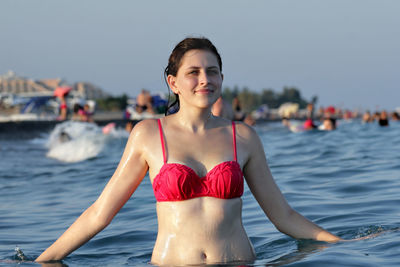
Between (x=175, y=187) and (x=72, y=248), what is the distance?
0.91m

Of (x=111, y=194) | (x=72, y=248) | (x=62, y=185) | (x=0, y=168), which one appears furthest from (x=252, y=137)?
(x=0, y=168)

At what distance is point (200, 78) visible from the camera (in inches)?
144

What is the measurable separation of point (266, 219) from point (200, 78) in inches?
126

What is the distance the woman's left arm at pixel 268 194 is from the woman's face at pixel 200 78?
1.15 feet

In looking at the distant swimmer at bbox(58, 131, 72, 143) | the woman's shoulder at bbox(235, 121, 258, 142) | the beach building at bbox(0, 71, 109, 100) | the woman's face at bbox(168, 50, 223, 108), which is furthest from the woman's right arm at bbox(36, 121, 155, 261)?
the beach building at bbox(0, 71, 109, 100)

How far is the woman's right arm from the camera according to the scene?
377 centimetres

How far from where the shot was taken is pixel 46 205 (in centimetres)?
872

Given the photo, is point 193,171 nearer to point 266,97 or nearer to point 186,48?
point 186,48

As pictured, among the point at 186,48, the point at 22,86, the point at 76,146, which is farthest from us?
the point at 22,86

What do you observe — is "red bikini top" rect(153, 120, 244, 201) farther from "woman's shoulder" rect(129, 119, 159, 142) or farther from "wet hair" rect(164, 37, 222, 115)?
"wet hair" rect(164, 37, 222, 115)

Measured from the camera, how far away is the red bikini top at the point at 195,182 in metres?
3.58

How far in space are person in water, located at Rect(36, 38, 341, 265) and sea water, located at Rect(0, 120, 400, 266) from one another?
21.3 inches

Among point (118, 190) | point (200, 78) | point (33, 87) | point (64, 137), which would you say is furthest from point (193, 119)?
point (33, 87)

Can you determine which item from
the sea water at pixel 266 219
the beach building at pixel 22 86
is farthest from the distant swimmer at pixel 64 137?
the beach building at pixel 22 86
